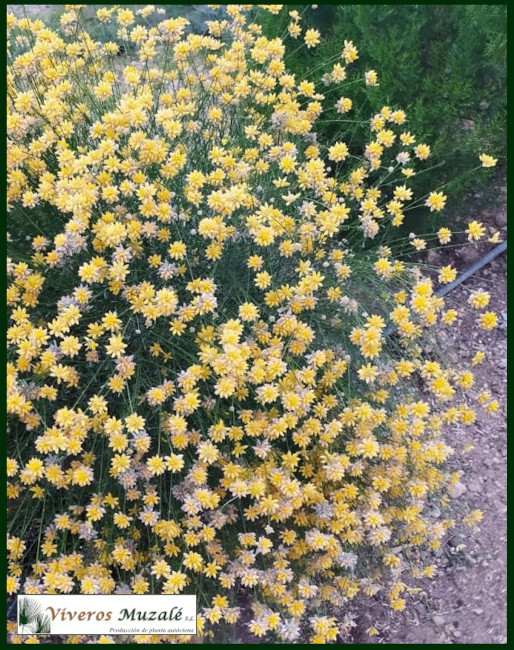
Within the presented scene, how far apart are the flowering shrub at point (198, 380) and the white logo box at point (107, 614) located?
0.20 ft

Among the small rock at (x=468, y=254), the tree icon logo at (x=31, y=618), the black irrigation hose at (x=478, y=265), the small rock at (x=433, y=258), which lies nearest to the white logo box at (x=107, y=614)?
the tree icon logo at (x=31, y=618)

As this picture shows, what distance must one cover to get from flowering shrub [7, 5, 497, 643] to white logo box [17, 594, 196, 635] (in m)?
0.06

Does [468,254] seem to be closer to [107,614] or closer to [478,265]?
[478,265]

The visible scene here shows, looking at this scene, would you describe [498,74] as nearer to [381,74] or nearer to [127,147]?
[381,74]

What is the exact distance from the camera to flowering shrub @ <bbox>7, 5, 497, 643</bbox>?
2.46 meters

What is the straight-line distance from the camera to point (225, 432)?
2.54 m

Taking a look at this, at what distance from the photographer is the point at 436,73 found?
13.0ft

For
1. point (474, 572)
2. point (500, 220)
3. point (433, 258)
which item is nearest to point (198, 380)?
point (474, 572)

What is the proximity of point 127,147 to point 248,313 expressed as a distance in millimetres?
902

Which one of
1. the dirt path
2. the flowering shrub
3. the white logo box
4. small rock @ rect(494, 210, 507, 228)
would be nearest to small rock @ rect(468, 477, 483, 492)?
the dirt path

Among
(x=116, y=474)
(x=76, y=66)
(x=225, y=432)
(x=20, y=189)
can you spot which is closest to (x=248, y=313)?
(x=225, y=432)

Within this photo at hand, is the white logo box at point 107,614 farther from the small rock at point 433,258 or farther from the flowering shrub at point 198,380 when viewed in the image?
the small rock at point 433,258

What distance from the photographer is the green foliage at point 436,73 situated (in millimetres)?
3787

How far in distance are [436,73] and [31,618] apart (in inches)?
141
